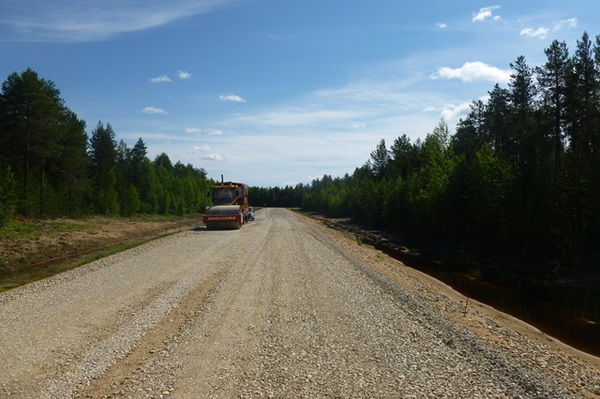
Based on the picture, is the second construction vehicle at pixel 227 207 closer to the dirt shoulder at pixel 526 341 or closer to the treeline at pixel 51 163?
the treeline at pixel 51 163

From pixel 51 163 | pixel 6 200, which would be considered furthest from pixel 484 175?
pixel 51 163

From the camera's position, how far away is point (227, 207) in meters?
34.5

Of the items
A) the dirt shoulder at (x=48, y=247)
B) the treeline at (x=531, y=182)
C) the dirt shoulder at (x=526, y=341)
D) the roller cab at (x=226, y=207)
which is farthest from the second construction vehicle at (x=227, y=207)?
the dirt shoulder at (x=526, y=341)

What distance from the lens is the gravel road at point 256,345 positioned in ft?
19.8

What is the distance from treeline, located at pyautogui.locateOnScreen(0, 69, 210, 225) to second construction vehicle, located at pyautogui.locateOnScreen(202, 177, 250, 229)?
44.1 ft

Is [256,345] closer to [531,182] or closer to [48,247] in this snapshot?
[48,247]

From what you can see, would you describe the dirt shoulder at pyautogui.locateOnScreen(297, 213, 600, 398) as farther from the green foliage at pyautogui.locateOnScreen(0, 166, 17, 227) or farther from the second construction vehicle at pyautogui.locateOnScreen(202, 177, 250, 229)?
the green foliage at pyautogui.locateOnScreen(0, 166, 17, 227)

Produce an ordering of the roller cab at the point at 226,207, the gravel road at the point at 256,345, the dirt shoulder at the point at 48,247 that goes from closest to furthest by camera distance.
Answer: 1. the gravel road at the point at 256,345
2. the dirt shoulder at the point at 48,247
3. the roller cab at the point at 226,207

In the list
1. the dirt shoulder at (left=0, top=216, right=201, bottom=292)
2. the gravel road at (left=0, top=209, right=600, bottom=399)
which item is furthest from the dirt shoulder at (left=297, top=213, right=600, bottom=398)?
the dirt shoulder at (left=0, top=216, right=201, bottom=292)

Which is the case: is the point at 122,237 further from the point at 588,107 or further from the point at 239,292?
the point at 588,107

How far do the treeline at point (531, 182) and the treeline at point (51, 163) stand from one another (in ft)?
111

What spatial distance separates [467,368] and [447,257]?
2547cm

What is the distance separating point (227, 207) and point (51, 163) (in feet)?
76.8

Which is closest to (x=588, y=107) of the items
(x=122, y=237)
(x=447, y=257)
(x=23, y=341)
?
(x=447, y=257)
